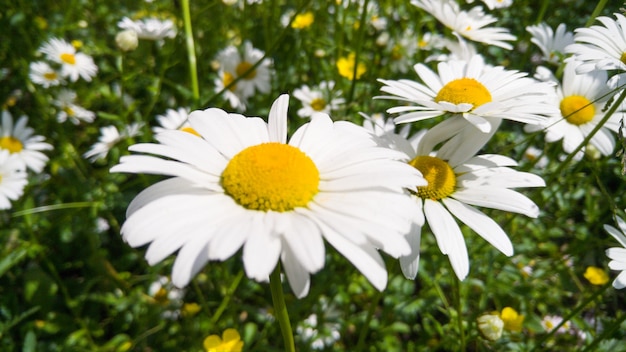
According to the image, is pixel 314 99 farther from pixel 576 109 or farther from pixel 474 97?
pixel 474 97

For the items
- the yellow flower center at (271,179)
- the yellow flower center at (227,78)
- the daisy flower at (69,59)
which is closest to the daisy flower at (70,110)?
the daisy flower at (69,59)

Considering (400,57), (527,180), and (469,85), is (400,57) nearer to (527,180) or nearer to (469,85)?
(469,85)

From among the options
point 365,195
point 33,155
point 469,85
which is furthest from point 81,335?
point 469,85

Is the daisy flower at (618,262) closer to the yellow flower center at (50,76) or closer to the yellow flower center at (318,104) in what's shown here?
the yellow flower center at (318,104)

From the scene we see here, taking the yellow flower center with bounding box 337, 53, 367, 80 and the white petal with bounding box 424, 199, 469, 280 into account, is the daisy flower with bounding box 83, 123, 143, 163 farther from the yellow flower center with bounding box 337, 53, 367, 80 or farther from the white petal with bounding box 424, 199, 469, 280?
the white petal with bounding box 424, 199, 469, 280

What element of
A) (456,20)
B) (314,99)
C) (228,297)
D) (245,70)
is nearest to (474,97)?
(456,20)
